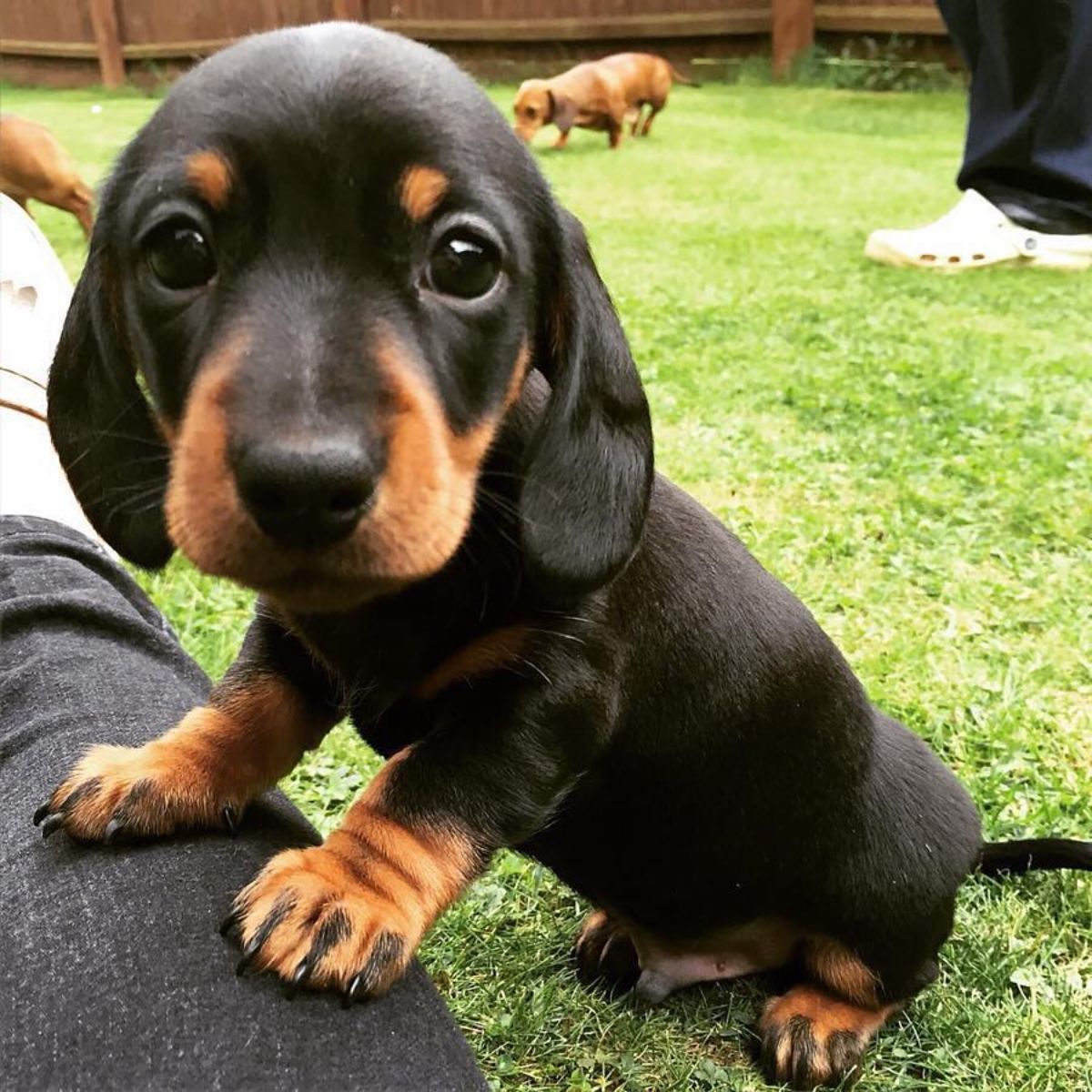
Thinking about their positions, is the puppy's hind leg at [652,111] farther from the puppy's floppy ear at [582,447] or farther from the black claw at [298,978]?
the black claw at [298,978]

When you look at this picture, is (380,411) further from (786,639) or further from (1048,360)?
(1048,360)

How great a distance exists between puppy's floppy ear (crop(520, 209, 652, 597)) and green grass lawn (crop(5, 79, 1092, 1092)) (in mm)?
1053

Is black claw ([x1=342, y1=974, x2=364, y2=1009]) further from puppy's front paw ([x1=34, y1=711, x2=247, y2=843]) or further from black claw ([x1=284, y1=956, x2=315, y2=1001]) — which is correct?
puppy's front paw ([x1=34, y1=711, x2=247, y2=843])

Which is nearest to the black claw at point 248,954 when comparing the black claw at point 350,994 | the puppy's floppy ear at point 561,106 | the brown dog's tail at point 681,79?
the black claw at point 350,994

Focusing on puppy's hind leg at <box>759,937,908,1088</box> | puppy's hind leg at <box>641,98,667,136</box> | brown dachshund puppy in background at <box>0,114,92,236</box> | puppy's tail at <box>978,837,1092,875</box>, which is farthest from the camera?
puppy's hind leg at <box>641,98,667,136</box>

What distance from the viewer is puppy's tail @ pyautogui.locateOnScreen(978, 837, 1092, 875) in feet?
7.75

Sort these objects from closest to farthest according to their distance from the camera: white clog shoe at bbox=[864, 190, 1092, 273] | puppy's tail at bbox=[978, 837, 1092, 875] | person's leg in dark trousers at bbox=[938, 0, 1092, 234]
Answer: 1. puppy's tail at bbox=[978, 837, 1092, 875]
2. person's leg in dark trousers at bbox=[938, 0, 1092, 234]
3. white clog shoe at bbox=[864, 190, 1092, 273]

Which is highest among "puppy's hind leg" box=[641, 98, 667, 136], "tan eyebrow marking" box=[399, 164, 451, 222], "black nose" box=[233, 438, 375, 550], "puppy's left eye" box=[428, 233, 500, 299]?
"tan eyebrow marking" box=[399, 164, 451, 222]

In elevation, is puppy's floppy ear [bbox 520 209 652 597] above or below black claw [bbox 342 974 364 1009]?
above

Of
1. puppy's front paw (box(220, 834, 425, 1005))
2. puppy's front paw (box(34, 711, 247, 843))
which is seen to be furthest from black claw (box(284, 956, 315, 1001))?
puppy's front paw (box(34, 711, 247, 843))

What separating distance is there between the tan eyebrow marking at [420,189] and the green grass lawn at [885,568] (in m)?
1.02

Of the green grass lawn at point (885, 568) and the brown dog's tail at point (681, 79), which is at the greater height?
the green grass lawn at point (885, 568)

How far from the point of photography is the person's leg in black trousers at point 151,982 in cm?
131

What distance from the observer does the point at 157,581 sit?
12.1ft
